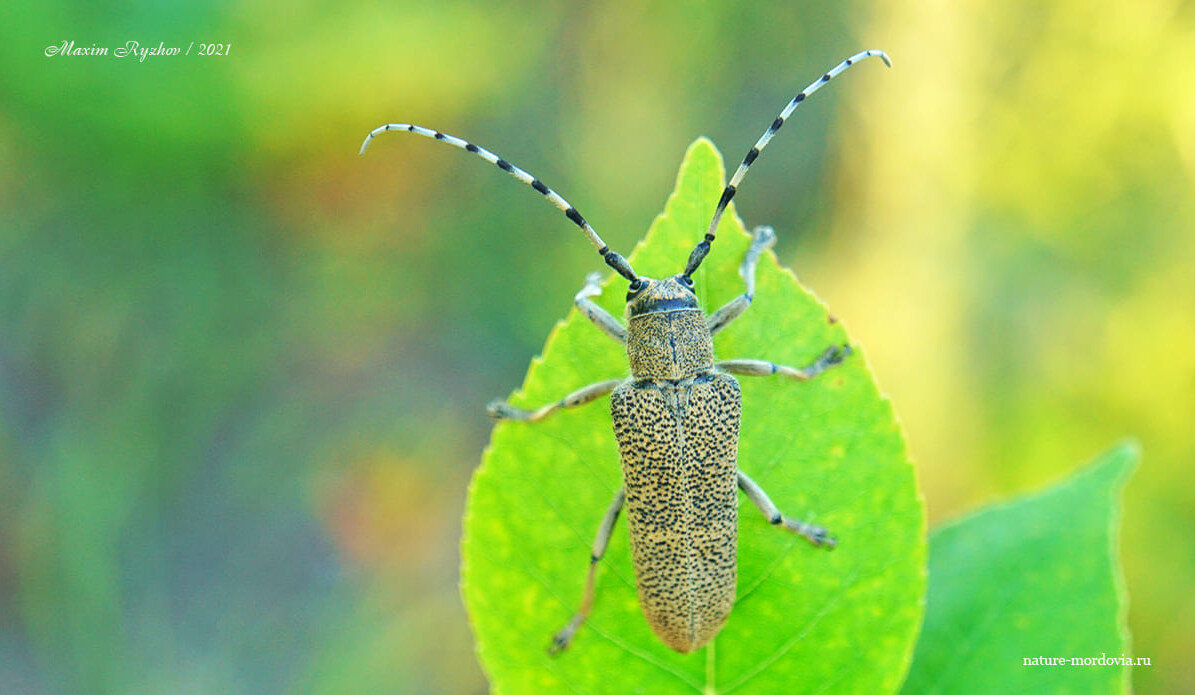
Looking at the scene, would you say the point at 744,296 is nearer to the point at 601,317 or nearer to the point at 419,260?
the point at 601,317

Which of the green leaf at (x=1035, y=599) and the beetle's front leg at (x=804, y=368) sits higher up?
the beetle's front leg at (x=804, y=368)

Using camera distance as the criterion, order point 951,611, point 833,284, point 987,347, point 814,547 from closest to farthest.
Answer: point 814,547 < point 951,611 < point 987,347 < point 833,284

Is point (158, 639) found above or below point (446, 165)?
below

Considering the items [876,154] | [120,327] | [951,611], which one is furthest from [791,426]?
[120,327]

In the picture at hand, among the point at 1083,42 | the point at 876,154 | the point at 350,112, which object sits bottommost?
the point at 350,112

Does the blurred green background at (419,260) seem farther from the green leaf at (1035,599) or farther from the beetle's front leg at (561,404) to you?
the beetle's front leg at (561,404)

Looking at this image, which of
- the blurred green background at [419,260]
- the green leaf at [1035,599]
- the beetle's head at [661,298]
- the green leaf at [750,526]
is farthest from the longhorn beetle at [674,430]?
the blurred green background at [419,260]

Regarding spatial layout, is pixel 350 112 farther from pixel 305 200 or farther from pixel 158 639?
pixel 158 639
